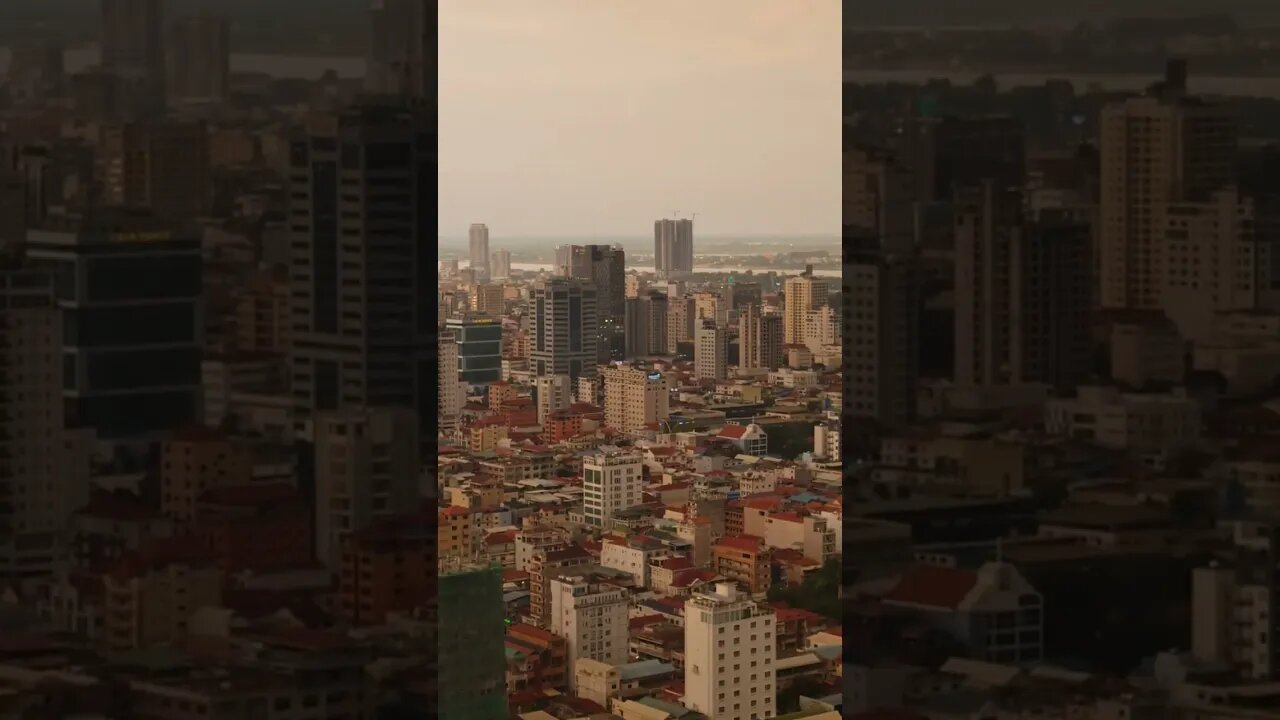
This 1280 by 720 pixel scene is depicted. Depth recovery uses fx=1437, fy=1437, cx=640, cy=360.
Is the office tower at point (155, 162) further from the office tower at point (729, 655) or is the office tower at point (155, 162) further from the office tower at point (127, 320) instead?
the office tower at point (729, 655)

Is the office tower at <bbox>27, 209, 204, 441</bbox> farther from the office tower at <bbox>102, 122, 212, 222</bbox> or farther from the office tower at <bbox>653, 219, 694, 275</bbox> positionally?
the office tower at <bbox>653, 219, 694, 275</bbox>

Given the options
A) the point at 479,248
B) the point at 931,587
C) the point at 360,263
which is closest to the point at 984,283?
the point at 931,587

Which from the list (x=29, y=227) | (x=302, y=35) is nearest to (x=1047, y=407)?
(x=302, y=35)

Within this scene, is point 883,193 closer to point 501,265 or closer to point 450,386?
point 450,386

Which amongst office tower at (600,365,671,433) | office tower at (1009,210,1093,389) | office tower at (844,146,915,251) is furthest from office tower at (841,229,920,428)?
office tower at (600,365,671,433)

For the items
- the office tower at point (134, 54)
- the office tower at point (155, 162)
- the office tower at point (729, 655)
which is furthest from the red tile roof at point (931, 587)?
the office tower at point (134, 54)

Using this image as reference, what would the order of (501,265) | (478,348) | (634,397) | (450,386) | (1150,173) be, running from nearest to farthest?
(1150,173) < (450,386) < (478,348) < (501,265) < (634,397)

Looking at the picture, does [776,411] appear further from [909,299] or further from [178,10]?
[178,10]
